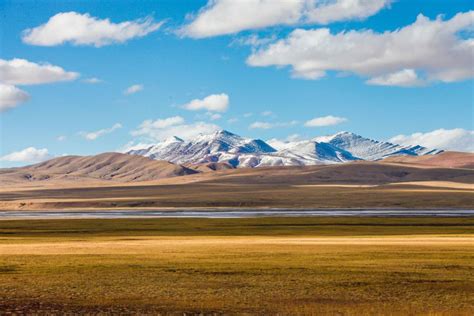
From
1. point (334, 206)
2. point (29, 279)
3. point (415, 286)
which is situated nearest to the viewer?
point (415, 286)

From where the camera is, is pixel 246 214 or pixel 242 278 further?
pixel 246 214

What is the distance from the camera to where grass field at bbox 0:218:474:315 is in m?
28.4

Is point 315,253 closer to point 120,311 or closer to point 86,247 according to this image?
point 86,247

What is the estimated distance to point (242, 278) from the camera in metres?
35.6

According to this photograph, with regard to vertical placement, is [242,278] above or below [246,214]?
below

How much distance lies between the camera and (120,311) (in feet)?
89.4

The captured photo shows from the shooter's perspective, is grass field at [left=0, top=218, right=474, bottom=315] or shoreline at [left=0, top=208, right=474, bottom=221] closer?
grass field at [left=0, top=218, right=474, bottom=315]

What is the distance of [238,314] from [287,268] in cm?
1277

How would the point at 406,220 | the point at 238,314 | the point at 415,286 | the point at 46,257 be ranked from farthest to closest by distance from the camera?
the point at 406,220 → the point at 46,257 → the point at 415,286 → the point at 238,314

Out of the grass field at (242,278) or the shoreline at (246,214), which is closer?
the grass field at (242,278)

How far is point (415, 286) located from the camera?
33.0 m

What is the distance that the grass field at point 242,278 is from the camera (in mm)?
28359

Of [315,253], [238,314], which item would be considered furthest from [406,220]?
[238,314]

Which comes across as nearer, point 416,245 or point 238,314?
point 238,314
